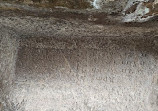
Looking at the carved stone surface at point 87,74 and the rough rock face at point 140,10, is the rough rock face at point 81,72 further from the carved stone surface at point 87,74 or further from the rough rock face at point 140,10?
the rough rock face at point 140,10

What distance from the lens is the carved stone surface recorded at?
1.04 m

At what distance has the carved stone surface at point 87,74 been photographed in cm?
104

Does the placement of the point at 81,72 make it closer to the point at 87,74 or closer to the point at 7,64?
the point at 87,74

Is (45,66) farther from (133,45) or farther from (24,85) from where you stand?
(133,45)

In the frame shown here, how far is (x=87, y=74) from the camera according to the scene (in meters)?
1.06

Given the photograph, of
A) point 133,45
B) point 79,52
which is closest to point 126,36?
point 133,45

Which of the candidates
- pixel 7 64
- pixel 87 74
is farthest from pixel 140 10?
pixel 7 64

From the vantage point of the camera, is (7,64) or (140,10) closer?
(140,10)

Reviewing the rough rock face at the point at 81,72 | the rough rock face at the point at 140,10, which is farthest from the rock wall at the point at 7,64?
the rough rock face at the point at 140,10

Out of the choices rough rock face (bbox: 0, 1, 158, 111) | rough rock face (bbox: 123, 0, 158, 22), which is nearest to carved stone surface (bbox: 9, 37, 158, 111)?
rough rock face (bbox: 0, 1, 158, 111)

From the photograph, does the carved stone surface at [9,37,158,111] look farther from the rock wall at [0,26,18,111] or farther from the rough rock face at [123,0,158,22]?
the rough rock face at [123,0,158,22]

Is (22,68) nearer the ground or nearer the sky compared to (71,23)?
nearer the ground

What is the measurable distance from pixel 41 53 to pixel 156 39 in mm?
532

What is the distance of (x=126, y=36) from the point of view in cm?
100
